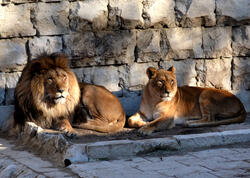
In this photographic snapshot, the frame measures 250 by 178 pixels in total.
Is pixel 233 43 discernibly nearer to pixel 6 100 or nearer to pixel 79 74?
pixel 79 74

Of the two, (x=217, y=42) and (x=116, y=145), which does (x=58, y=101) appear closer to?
(x=116, y=145)

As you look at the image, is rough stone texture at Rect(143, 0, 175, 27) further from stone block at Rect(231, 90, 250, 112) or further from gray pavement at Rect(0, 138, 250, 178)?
gray pavement at Rect(0, 138, 250, 178)

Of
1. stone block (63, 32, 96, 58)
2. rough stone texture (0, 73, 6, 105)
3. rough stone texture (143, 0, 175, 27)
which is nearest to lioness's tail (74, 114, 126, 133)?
stone block (63, 32, 96, 58)

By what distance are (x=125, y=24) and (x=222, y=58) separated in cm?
Answer: 185

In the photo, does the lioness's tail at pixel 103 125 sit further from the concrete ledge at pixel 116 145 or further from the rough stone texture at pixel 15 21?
the rough stone texture at pixel 15 21

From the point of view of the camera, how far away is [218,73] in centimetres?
930

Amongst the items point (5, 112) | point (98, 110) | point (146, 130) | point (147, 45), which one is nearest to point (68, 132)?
point (98, 110)

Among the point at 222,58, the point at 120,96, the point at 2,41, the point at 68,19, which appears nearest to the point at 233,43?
the point at 222,58

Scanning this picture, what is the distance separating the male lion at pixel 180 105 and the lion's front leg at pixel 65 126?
1.05 metres

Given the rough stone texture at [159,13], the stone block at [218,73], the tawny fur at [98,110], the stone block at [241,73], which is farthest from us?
the stone block at [241,73]

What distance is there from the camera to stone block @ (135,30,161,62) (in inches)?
349

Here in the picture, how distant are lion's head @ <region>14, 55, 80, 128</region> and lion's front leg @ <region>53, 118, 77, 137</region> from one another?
0.27 ft

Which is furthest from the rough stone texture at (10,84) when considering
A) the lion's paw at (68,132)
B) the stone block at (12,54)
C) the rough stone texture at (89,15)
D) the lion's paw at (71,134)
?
the lion's paw at (71,134)

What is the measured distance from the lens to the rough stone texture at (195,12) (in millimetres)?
8992
